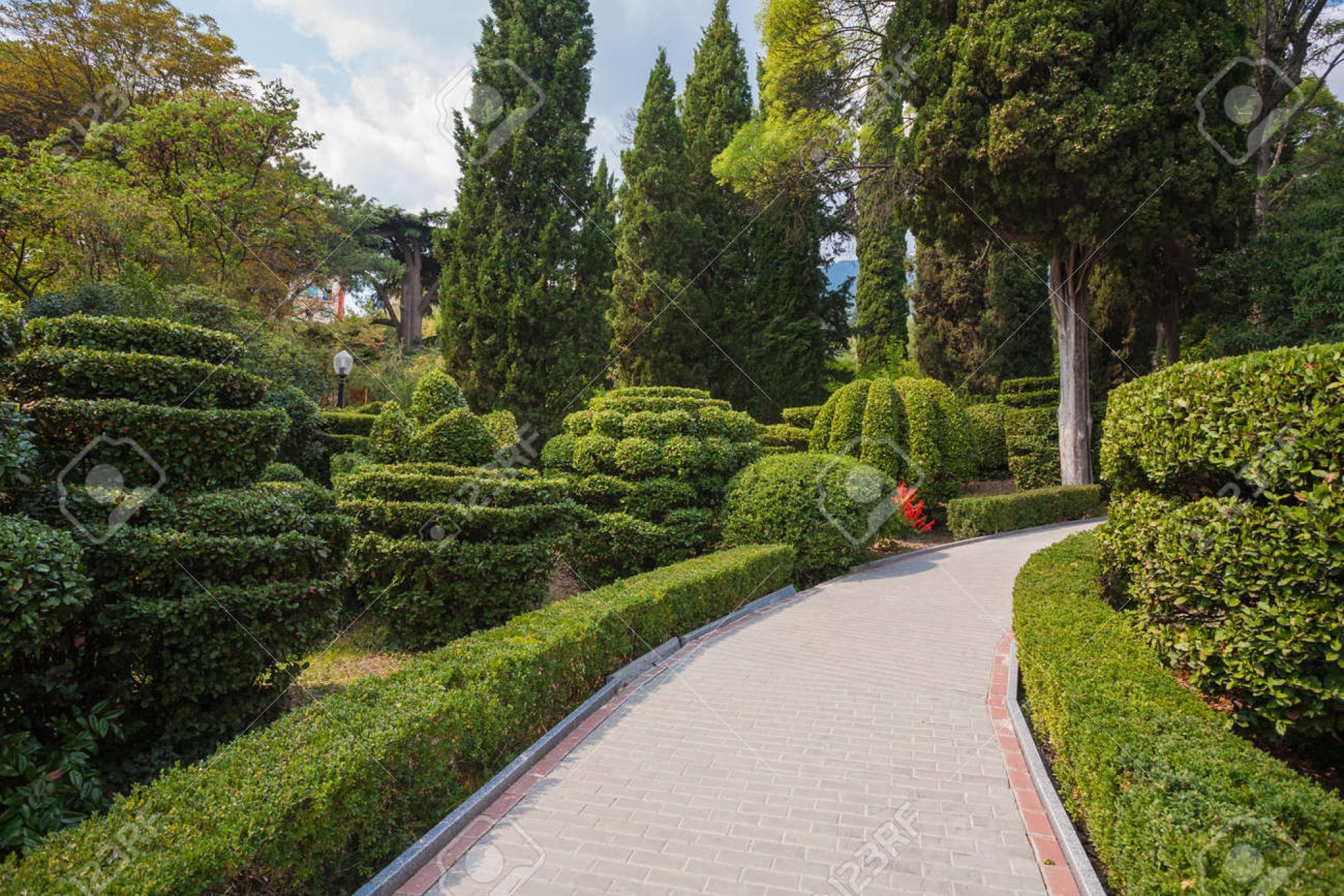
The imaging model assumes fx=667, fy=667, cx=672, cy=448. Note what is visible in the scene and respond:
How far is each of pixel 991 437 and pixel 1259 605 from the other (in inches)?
645

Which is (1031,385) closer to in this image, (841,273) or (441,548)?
(841,273)

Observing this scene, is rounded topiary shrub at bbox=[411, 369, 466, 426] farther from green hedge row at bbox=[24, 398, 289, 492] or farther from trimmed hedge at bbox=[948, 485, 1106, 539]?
trimmed hedge at bbox=[948, 485, 1106, 539]

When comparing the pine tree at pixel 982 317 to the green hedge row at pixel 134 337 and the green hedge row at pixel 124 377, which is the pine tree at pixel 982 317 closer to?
the green hedge row at pixel 134 337

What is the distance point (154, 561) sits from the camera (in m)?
4.13

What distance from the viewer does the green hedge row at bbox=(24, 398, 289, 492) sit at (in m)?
4.10

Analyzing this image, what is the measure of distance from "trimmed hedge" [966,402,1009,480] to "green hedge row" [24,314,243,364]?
17887 mm

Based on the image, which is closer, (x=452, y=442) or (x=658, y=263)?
(x=452, y=442)

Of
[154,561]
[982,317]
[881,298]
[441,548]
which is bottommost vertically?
[441,548]

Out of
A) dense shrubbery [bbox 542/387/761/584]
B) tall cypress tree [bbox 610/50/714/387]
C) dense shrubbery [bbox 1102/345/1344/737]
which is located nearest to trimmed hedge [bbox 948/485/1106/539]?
dense shrubbery [bbox 542/387/761/584]

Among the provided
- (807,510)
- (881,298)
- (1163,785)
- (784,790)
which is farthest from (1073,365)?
(1163,785)

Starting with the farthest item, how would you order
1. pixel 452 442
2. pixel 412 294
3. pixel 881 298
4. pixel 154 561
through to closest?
pixel 412 294, pixel 881 298, pixel 452 442, pixel 154 561

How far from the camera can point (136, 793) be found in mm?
2889

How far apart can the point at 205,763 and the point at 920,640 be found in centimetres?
629

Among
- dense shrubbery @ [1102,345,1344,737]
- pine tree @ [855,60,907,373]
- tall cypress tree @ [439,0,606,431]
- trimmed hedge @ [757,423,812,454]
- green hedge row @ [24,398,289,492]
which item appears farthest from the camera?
pine tree @ [855,60,907,373]
